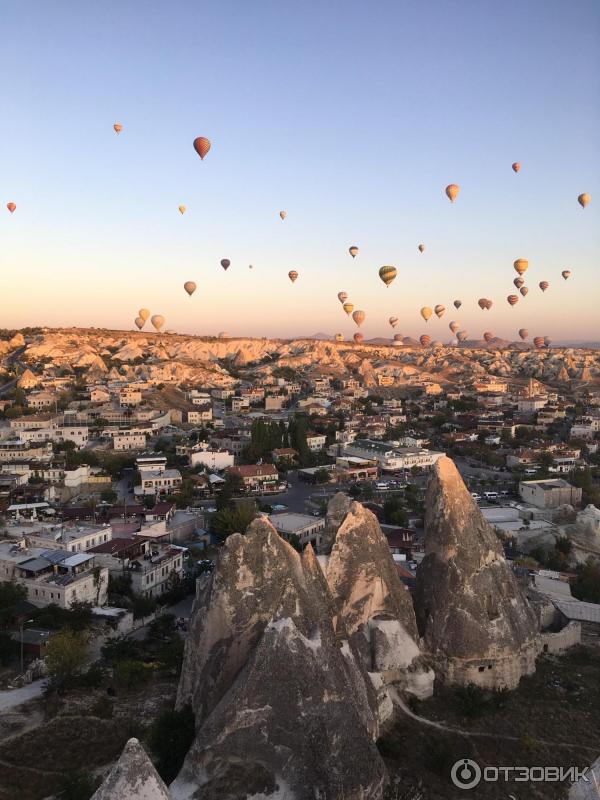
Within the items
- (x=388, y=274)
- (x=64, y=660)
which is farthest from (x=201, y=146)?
(x=64, y=660)

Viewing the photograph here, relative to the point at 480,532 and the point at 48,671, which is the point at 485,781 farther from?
the point at 48,671

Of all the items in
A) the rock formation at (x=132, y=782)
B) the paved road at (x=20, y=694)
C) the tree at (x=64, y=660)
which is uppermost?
the rock formation at (x=132, y=782)

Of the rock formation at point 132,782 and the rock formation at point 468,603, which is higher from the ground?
the rock formation at point 132,782

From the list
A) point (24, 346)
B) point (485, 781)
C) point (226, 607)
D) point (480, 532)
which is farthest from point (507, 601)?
point (24, 346)

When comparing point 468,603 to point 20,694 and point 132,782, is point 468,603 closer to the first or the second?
point 132,782

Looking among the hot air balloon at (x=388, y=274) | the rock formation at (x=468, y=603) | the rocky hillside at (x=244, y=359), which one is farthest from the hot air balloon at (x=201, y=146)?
the rocky hillside at (x=244, y=359)

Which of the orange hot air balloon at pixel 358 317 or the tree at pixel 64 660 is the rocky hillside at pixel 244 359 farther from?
the tree at pixel 64 660

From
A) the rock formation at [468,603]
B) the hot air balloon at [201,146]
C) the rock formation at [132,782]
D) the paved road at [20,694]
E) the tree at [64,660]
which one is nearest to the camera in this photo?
the rock formation at [132,782]
